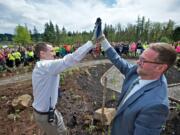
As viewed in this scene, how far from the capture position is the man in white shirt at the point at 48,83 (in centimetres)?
344

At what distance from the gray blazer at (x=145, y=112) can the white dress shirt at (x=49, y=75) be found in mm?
1149

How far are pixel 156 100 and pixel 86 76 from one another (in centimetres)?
1329

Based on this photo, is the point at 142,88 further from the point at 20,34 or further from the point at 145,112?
the point at 20,34

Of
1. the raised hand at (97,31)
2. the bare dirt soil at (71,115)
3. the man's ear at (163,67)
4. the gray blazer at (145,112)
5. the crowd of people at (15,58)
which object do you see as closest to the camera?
the gray blazer at (145,112)

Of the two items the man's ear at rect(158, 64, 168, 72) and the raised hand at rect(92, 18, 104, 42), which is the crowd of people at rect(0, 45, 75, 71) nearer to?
the raised hand at rect(92, 18, 104, 42)

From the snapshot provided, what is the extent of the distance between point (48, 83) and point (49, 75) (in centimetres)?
16

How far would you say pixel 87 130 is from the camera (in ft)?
22.8

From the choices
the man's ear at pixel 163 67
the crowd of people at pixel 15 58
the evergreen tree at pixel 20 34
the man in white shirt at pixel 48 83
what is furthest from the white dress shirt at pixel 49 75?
the evergreen tree at pixel 20 34

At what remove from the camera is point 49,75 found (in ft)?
12.2

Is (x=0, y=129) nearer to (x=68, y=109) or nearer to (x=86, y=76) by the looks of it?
(x=68, y=109)

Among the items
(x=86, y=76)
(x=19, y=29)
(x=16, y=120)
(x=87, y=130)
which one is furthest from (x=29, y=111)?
(x=19, y=29)

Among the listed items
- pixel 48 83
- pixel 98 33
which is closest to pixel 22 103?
pixel 48 83

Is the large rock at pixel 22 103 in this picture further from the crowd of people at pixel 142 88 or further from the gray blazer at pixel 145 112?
the gray blazer at pixel 145 112

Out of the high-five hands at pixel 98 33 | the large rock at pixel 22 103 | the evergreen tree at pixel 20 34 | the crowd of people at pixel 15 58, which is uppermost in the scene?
the evergreen tree at pixel 20 34
